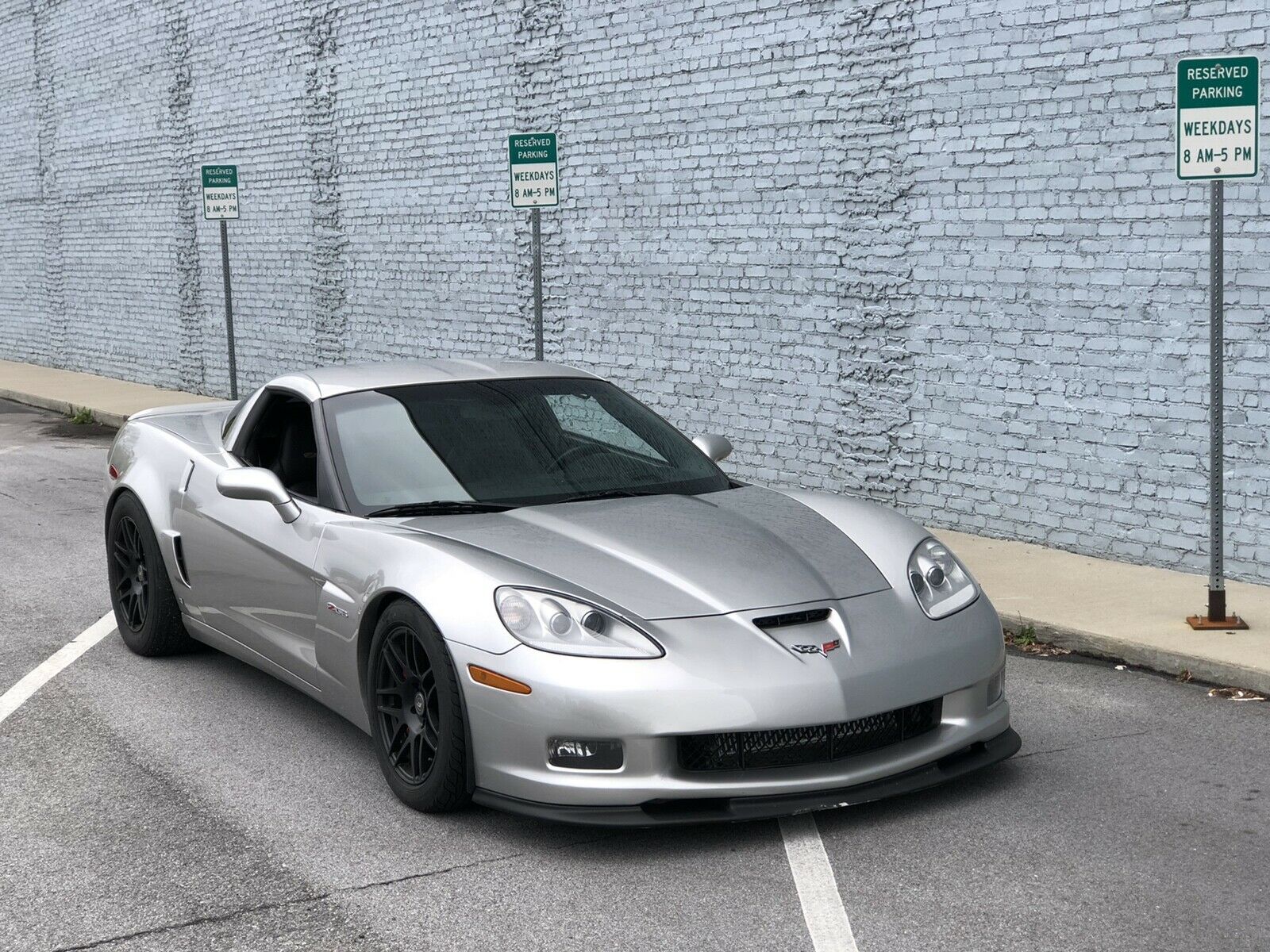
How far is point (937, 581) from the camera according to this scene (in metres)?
5.08

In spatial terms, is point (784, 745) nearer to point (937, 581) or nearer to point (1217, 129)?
point (937, 581)

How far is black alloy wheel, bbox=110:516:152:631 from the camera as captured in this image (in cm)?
695

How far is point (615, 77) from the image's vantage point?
12.1 metres

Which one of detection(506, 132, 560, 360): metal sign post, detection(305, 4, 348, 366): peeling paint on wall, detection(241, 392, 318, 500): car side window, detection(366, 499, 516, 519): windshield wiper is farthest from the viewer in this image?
detection(305, 4, 348, 366): peeling paint on wall

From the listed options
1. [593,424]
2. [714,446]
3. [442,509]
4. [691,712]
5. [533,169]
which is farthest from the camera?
[533,169]

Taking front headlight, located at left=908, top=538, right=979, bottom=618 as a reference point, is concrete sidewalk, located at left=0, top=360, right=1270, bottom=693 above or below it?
below

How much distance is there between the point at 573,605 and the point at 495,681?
0.33 m

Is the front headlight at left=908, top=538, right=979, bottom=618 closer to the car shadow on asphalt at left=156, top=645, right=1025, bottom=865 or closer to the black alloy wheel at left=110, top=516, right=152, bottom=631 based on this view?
the car shadow on asphalt at left=156, top=645, right=1025, bottom=865

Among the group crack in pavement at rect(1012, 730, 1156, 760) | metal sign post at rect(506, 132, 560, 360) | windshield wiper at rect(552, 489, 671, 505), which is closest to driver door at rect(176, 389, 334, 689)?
windshield wiper at rect(552, 489, 671, 505)

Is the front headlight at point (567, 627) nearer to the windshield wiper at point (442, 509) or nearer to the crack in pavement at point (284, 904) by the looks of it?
the crack in pavement at point (284, 904)

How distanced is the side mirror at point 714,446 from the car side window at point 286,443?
154 centimetres

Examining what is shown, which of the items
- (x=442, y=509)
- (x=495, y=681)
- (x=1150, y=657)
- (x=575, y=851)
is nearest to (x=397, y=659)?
(x=495, y=681)

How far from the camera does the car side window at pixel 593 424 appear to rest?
19.4 feet

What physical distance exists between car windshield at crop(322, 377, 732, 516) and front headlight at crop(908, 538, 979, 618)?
97 cm
